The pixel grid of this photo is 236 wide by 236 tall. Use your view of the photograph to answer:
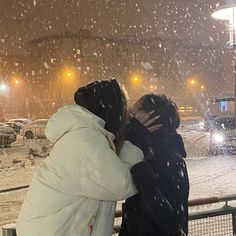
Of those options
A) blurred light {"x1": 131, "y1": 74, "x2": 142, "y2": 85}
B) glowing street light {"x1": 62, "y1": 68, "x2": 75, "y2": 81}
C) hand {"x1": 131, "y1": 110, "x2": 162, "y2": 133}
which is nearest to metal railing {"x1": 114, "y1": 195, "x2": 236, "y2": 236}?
hand {"x1": 131, "y1": 110, "x2": 162, "y2": 133}

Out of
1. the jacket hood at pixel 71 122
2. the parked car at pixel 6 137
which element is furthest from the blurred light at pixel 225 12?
the parked car at pixel 6 137

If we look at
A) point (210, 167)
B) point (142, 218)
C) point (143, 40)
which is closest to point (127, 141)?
point (142, 218)

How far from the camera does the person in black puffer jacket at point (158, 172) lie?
207 centimetres

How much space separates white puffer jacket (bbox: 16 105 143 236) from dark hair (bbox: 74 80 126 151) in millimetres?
48

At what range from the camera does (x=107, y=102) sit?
6.56 feet

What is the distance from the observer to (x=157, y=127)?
2283 millimetres

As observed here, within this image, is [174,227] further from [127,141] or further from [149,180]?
[127,141]

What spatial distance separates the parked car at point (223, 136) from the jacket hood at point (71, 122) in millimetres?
16002

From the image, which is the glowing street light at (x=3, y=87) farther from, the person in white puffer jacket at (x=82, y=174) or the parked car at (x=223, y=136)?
the person in white puffer jacket at (x=82, y=174)

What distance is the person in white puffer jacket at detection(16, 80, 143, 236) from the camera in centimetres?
186

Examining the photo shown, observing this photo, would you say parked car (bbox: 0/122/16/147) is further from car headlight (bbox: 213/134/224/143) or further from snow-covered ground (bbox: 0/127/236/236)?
car headlight (bbox: 213/134/224/143)

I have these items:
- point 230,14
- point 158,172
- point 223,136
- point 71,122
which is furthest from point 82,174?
point 223,136

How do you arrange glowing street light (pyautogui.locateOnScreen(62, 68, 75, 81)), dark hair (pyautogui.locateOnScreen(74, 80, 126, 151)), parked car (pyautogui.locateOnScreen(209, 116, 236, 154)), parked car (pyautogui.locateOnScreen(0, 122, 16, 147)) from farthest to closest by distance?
glowing street light (pyautogui.locateOnScreen(62, 68, 75, 81)) → parked car (pyautogui.locateOnScreen(0, 122, 16, 147)) → parked car (pyautogui.locateOnScreen(209, 116, 236, 154)) → dark hair (pyautogui.locateOnScreen(74, 80, 126, 151))

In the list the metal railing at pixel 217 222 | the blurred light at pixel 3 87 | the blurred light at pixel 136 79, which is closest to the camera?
the metal railing at pixel 217 222
